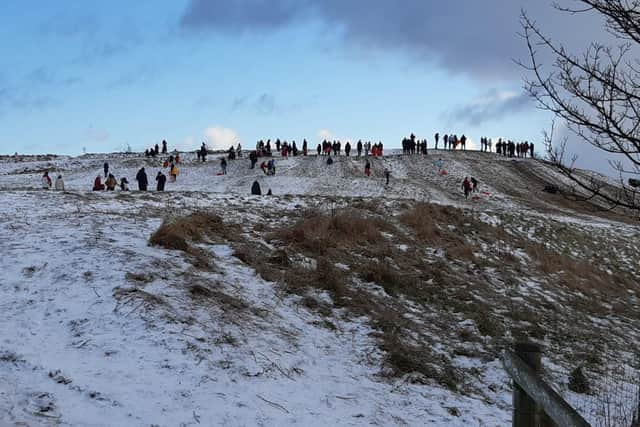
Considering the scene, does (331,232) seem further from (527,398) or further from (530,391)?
(530,391)

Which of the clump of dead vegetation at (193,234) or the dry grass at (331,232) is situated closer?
the clump of dead vegetation at (193,234)

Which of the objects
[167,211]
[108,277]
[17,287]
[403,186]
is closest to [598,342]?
[108,277]

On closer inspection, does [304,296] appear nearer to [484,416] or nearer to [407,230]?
[484,416]

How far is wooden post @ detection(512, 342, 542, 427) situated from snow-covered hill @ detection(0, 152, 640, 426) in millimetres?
2673

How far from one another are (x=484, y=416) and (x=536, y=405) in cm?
341

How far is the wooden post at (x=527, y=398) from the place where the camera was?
130 inches

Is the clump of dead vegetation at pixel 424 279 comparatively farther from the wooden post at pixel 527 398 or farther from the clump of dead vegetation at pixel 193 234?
the wooden post at pixel 527 398

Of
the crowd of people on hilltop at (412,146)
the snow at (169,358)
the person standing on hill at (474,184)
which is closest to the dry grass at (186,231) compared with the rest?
the snow at (169,358)

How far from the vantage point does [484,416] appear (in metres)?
6.51

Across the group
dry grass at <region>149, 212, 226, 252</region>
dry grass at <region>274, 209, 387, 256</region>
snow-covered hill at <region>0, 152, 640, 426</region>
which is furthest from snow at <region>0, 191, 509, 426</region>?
dry grass at <region>274, 209, 387, 256</region>

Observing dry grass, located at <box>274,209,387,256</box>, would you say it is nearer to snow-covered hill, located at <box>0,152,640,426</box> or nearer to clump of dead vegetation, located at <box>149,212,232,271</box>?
snow-covered hill, located at <box>0,152,640,426</box>

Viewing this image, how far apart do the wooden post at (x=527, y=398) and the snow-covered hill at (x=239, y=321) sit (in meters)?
2.67

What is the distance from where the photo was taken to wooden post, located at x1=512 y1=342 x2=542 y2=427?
3.29 m

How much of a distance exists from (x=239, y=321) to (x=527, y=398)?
16.6 feet
